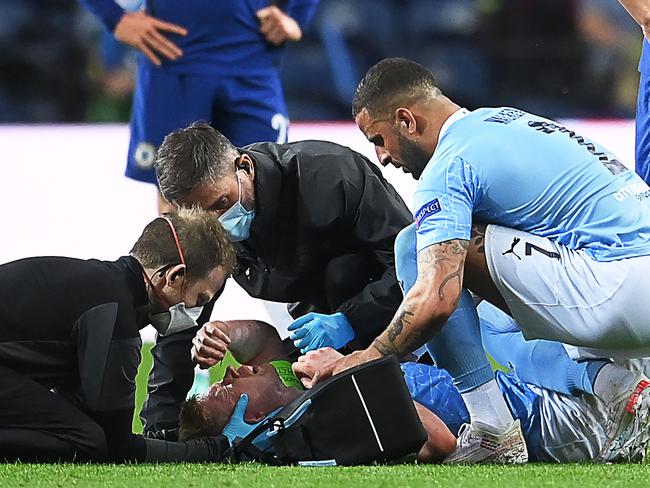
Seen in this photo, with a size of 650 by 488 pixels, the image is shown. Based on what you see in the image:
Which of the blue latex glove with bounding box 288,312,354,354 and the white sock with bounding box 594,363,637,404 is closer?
the white sock with bounding box 594,363,637,404

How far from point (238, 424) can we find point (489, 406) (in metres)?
0.71

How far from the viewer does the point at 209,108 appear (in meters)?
6.12

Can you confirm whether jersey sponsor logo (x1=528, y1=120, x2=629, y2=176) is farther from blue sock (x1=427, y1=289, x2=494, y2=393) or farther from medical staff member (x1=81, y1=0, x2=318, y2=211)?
medical staff member (x1=81, y1=0, x2=318, y2=211)

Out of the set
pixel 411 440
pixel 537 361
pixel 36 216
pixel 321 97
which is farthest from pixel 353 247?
pixel 321 97

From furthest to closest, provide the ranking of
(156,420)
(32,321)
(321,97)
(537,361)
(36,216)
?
1. (321,97)
2. (36,216)
3. (156,420)
4. (537,361)
5. (32,321)

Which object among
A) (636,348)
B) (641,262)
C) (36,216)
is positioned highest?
(641,262)

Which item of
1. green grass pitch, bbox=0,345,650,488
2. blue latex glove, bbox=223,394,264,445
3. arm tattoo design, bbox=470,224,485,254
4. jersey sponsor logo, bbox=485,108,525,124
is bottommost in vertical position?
blue latex glove, bbox=223,394,264,445

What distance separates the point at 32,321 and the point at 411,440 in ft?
3.19

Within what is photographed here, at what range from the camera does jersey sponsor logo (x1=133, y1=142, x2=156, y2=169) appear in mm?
6234

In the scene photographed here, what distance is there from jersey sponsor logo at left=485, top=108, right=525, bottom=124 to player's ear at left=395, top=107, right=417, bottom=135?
216 millimetres

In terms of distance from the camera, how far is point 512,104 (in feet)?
32.9

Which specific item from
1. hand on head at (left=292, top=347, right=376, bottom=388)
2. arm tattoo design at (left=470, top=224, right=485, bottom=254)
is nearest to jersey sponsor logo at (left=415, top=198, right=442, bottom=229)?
arm tattoo design at (left=470, top=224, right=485, bottom=254)

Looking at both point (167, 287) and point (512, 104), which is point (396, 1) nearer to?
point (512, 104)

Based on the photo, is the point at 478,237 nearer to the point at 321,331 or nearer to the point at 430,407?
the point at 430,407
